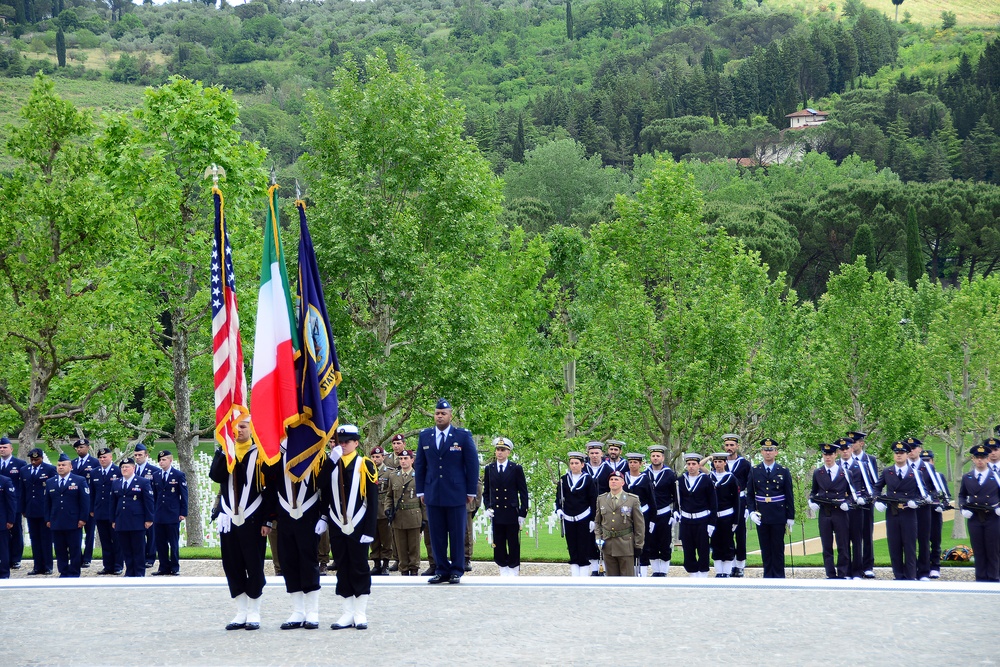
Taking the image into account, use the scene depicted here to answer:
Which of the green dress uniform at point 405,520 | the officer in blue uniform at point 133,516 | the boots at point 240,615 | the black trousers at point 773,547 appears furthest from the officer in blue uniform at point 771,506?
the officer in blue uniform at point 133,516

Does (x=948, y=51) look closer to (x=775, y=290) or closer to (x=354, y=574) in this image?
(x=775, y=290)

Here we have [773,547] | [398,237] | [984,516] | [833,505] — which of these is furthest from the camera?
[398,237]

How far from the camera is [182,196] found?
24.0 meters

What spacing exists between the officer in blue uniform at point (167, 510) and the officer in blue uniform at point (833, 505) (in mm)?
9165

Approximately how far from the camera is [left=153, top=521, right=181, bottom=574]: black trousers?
17.5 meters

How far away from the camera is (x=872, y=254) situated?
73.4 meters

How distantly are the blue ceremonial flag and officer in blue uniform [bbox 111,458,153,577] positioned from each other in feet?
23.3

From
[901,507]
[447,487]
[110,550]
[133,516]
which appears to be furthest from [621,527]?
[110,550]

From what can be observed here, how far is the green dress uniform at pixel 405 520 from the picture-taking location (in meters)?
16.4

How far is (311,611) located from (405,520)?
5725mm

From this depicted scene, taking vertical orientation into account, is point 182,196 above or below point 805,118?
below

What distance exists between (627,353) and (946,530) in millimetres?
13912

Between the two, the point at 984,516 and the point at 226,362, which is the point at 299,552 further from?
the point at 984,516

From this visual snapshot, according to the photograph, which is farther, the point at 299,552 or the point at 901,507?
the point at 901,507
